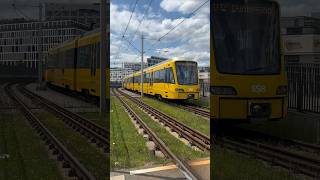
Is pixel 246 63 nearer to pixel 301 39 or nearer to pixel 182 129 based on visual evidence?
pixel 182 129

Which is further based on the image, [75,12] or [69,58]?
[69,58]

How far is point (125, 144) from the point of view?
7.36 feet

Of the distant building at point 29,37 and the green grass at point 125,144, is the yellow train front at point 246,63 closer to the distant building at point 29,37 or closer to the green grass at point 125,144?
the green grass at point 125,144

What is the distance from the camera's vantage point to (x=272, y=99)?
8.85ft

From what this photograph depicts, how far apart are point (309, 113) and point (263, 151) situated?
1.83 feet

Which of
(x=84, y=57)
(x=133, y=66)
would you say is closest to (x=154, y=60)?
(x=133, y=66)

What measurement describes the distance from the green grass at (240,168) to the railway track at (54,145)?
0.87 meters

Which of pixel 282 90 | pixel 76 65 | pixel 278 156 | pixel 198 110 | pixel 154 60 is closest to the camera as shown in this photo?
pixel 154 60

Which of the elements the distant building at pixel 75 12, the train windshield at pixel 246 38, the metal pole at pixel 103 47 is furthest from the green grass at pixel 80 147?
the train windshield at pixel 246 38

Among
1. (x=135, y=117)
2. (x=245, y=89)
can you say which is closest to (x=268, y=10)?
(x=245, y=89)

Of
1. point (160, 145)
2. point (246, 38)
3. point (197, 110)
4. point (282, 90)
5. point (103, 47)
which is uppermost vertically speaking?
point (246, 38)

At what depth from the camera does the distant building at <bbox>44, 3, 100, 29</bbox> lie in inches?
96.4

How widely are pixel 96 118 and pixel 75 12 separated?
0.71m

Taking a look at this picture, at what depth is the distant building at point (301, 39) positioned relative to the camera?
2.95 meters
